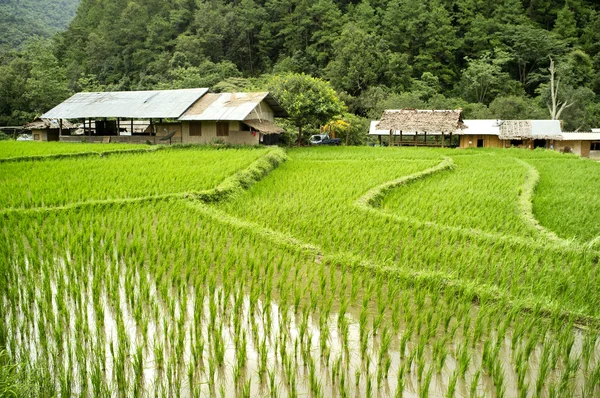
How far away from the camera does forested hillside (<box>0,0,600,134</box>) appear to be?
115 feet

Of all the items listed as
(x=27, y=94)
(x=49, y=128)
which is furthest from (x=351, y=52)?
(x=49, y=128)

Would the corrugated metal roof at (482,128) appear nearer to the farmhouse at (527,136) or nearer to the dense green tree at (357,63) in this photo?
the farmhouse at (527,136)

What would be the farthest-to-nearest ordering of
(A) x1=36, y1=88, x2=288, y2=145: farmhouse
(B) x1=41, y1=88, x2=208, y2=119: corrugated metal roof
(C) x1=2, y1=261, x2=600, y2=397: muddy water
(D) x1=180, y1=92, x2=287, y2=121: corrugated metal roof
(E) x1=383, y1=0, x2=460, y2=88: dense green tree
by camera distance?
1. (E) x1=383, y1=0, x2=460, y2=88: dense green tree
2. (B) x1=41, y1=88, x2=208, y2=119: corrugated metal roof
3. (A) x1=36, y1=88, x2=288, y2=145: farmhouse
4. (D) x1=180, y1=92, x2=287, y2=121: corrugated metal roof
5. (C) x1=2, y1=261, x2=600, y2=397: muddy water

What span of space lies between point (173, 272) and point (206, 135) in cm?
1688

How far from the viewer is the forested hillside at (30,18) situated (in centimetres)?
4969

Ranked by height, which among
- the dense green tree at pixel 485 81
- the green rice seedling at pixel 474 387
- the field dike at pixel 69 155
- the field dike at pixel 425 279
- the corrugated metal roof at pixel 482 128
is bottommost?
the green rice seedling at pixel 474 387

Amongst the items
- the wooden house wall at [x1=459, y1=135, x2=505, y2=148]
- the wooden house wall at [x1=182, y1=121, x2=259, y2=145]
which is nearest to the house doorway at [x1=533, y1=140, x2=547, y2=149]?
the wooden house wall at [x1=459, y1=135, x2=505, y2=148]

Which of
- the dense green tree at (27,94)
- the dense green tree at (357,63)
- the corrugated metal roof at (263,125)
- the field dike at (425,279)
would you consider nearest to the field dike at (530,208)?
the field dike at (425,279)

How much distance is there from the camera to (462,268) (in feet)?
20.0

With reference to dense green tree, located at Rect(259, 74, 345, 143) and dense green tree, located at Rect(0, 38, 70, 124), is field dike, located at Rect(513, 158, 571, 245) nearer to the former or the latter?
dense green tree, located at Rect(259, 74, 345, 143)

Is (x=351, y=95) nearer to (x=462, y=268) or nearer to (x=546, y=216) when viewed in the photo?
(x=546, y=216)

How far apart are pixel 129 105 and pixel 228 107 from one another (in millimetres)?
4917

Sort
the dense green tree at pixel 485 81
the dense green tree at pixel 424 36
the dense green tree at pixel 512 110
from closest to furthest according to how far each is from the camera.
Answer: the dense green tree at pixel 512 110 → the dense green tree at pixel 485 81 → the dense green tree at pixel 424 36

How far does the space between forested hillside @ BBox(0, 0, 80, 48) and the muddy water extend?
52262 mm
